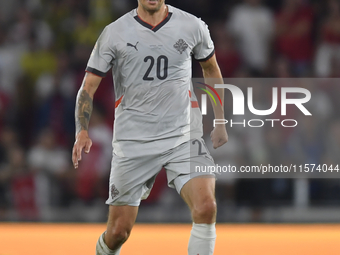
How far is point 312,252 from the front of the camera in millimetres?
5000

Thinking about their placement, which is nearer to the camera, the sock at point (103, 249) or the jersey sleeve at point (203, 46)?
the jersey sleeve at point (203, 46)

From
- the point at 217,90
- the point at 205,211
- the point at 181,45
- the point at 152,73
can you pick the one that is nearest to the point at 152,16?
the point at 181,45

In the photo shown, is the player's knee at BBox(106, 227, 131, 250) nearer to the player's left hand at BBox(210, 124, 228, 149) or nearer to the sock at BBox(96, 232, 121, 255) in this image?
the sock at BBox(96, 232, 121, 255)

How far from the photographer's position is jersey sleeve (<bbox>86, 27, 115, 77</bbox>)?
3650mm

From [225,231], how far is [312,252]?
4.69 ft

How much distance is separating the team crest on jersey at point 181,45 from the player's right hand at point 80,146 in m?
0.79

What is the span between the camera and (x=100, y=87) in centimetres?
760

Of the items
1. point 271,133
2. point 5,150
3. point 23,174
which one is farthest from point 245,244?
point 5,150

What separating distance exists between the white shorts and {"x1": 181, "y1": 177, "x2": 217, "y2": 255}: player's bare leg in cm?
10

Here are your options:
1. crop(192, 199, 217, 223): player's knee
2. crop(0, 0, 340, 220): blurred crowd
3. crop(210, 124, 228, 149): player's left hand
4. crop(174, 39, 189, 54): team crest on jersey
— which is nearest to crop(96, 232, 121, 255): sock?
crop(192, 199, 217, 223): player's knee

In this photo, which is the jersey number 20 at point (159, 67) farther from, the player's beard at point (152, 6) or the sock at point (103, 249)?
the sock at point (103, 249)

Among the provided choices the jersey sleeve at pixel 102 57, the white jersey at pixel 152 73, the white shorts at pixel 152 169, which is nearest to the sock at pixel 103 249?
the white shorts at pixel 152 169

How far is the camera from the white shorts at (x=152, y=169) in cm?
357

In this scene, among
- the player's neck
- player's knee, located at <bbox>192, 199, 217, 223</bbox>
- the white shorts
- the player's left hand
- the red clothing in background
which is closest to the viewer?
player's knee, located at <bbox>192, 199, 217, 223</bbox>
